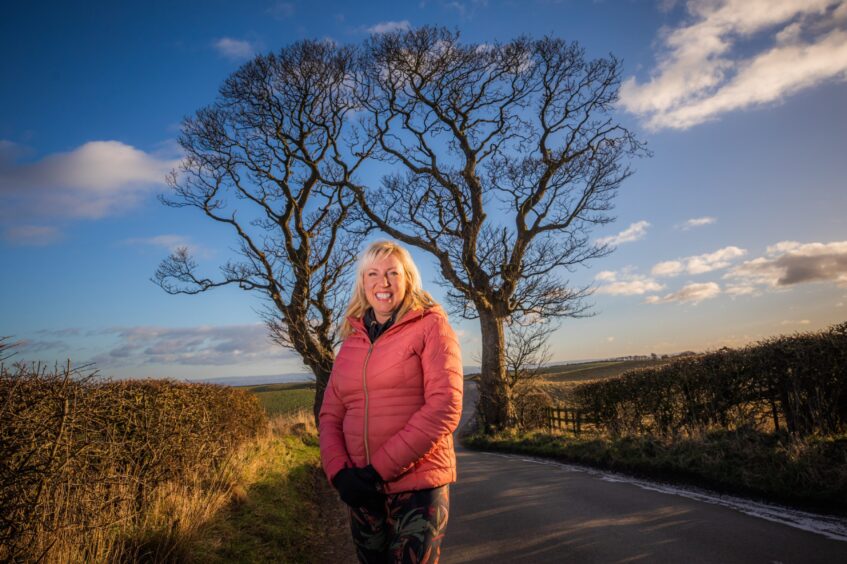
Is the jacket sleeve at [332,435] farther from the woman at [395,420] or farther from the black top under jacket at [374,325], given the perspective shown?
the black top under jacket at [374,325]

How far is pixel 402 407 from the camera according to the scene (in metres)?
2.27

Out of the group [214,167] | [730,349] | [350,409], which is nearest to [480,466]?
[730,349]

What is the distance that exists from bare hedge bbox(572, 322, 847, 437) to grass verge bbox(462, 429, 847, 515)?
55 cm

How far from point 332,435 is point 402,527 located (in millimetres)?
585

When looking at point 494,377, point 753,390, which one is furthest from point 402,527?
point 494,377

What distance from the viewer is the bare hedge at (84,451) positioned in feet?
10.5

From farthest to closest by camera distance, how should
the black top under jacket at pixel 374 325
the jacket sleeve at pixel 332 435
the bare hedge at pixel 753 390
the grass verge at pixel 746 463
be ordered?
the bare hedge at pixel 753 390 < the grass verge at pixel 746 463 < the black top under jacket at pixel 374 325 < the jacket sleeve at pixel 332 435

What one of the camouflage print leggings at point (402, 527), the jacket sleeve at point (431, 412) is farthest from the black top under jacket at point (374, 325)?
the camouflage print leggings at point (402, 527)

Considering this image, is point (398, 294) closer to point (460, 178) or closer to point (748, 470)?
point (748, 470)

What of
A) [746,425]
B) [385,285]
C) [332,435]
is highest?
[385,285]

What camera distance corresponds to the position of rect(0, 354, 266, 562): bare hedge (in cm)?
319

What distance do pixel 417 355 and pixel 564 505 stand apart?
4.86m

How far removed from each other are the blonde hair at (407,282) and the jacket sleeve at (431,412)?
0.27 m

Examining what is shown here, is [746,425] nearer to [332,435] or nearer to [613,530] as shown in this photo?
[613,530]
